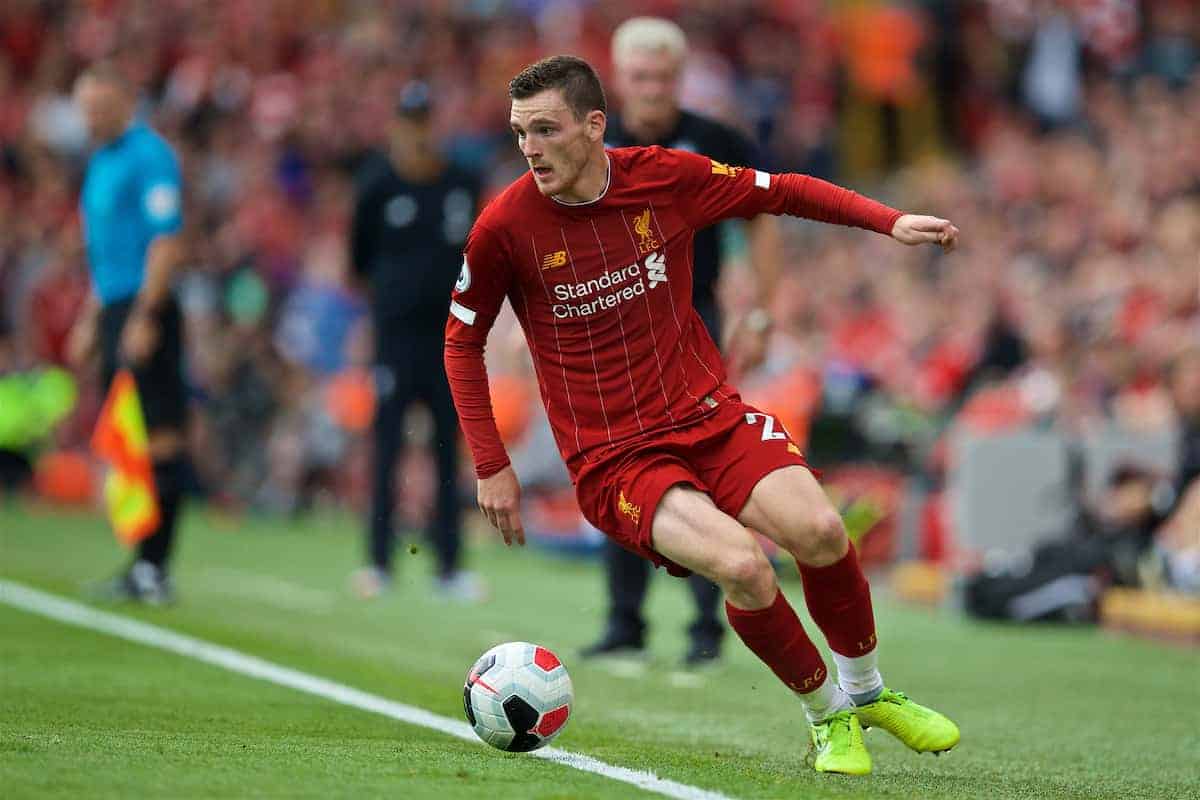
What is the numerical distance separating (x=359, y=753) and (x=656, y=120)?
3.76 meters

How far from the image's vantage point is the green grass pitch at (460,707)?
5164 mm

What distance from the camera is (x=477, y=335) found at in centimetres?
595

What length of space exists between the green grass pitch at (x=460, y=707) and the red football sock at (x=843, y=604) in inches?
16.1

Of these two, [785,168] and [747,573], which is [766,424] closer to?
[747,573]

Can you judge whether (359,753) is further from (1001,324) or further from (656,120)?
(1001,324)

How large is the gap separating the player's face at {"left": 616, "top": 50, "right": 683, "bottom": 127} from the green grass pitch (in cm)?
246

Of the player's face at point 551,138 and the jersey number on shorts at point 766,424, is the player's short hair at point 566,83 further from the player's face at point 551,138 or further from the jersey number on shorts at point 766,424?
the jersey number on shorts at point 766,424

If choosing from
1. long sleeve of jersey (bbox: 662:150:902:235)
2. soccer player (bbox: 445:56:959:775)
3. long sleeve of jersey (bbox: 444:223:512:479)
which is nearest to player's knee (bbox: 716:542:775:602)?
soccer player (bbox: 445:56:959:775)

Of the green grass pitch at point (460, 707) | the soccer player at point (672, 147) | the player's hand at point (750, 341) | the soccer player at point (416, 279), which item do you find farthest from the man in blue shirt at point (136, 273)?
the player's hand at point (750, 341)

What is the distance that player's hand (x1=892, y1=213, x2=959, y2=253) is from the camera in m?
5.66

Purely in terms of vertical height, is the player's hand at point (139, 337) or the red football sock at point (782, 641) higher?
the player's hand at point (139, 337)

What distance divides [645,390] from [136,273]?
513 centimetres

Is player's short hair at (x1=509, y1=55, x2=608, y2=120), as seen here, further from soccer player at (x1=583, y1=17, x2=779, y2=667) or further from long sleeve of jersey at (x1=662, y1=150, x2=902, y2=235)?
soccer player at (x1=583, y1=17, x2=779, y2=667)

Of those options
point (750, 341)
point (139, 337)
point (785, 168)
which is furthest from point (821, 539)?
point (785, 168)
